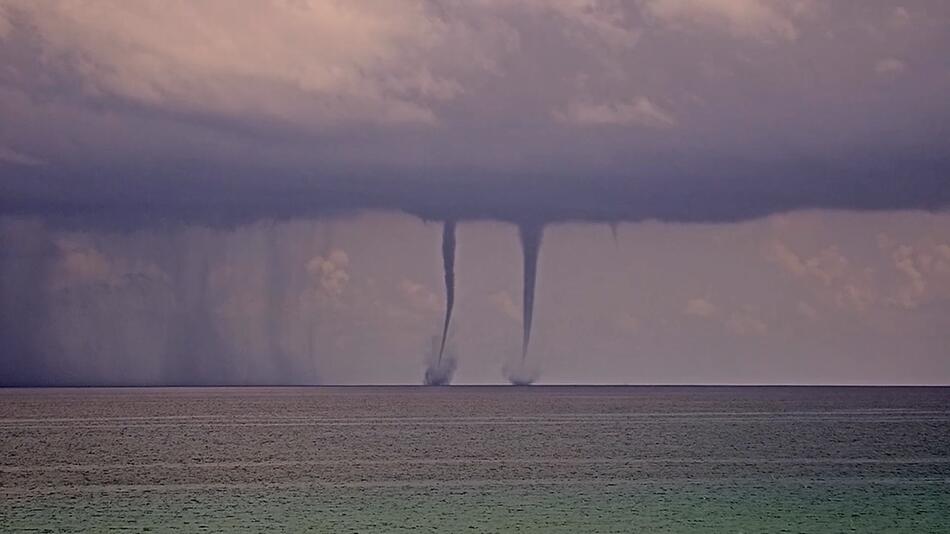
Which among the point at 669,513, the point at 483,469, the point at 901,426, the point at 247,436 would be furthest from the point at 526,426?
the point at 669,513

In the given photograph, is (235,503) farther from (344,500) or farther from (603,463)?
(603,463)

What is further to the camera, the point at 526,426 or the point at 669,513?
the point at 526,426

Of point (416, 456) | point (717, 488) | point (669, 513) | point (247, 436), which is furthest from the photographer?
point (247, 436)

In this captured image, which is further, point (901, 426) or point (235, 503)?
point (901, 426)

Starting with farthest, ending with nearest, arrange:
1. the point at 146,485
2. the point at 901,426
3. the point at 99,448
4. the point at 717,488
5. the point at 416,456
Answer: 1. the point at 901,426
2. the point at 99,448
3. the point at 416,456
4. the point at 146,485
5. the point at 717,488

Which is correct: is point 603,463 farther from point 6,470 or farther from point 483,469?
point 6,470

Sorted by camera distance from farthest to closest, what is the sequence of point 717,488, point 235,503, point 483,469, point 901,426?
point 901,426 → point 483,469 → point 717,488 → point 235,503

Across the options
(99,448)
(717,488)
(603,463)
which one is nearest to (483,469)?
(603,463)

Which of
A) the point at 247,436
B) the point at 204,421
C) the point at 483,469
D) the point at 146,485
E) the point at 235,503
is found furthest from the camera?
the point at 204,421
